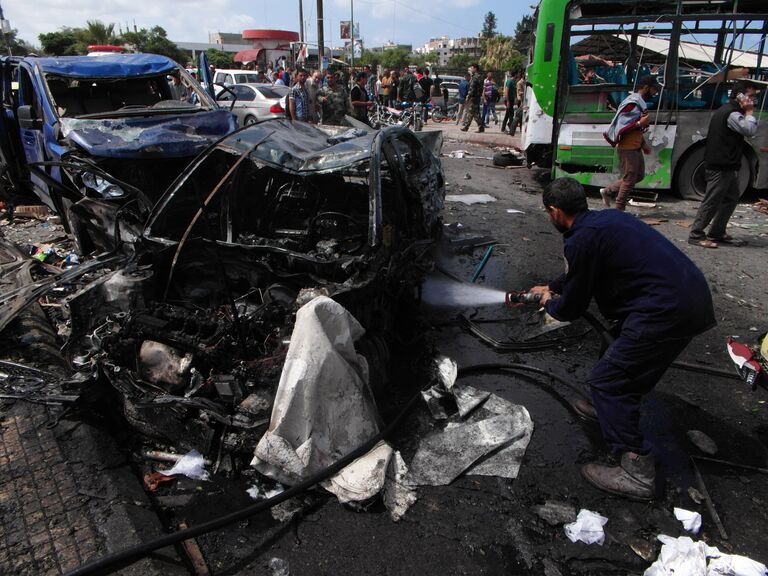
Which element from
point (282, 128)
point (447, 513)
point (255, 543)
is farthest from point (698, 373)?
point (282, 128)

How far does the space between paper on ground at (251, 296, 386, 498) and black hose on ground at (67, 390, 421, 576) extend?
55 mm

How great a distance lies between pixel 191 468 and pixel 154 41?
173 feet

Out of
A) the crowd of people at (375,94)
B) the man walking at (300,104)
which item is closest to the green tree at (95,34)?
the crowd of people at (375,94)

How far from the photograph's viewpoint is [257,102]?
1409cm

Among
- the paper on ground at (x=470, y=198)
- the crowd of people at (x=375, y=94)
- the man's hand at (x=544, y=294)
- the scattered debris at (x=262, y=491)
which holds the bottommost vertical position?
the scattered debris at (x=262, y=491)

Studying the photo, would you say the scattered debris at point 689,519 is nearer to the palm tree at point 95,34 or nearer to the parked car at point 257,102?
the parked car at point 257,102

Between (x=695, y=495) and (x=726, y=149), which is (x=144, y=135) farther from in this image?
(x=726, y=149)

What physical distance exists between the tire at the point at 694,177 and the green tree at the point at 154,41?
142 feet

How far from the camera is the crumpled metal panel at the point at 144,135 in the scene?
512 centimetres

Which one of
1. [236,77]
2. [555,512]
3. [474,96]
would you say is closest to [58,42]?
[236,77]

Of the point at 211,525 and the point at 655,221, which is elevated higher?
the point at 655,221

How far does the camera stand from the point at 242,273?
360 cm

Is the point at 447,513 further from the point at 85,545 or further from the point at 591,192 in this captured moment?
the point at 591,192

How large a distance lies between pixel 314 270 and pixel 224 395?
1.00m
